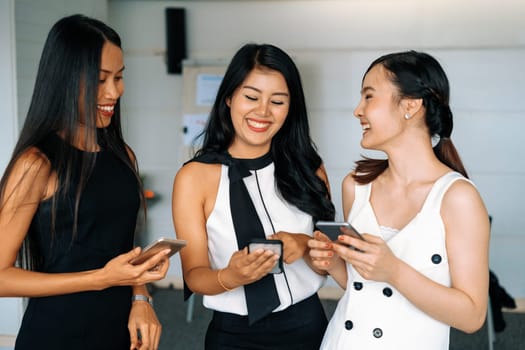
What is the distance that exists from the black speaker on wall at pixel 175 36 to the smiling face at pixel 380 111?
3966 mm

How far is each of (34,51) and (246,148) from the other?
238 centimetres

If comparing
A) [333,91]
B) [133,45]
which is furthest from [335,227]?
[133,45]

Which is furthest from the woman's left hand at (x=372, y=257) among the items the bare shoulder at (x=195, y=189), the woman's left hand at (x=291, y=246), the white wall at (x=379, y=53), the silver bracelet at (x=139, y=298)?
the white wall at (x=379, y=53)

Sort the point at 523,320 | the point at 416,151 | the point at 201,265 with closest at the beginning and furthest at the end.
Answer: the point at 416,151 < the point at 201,265 < the point at 523,320

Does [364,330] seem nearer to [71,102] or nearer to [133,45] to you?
[71,102]

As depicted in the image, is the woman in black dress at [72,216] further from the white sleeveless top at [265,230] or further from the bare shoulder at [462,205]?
the bare shoulder at [462,205]

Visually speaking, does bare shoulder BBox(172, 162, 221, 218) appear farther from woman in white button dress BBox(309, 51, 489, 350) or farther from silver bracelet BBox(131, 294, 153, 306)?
woman in white button dress BBox(309, 51, 489, 350)

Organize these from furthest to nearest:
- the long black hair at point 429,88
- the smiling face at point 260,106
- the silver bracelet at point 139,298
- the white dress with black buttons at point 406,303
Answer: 1. the smiling face at point 260,106
2. the silver bracelet at point 139,298
3. the long black hair at point 429,88
4. the white dress with black buttons at point 406,303

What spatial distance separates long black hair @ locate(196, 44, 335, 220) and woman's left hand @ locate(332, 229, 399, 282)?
1.66 ft

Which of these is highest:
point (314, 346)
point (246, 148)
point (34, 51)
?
point (34, 51)

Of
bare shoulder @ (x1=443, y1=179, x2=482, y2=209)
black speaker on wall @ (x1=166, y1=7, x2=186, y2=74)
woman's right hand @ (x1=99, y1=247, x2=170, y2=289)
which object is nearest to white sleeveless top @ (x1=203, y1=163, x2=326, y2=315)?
woman's right hand @ (x1=99, y1=247, x2=170, y2=289)

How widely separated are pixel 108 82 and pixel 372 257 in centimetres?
93

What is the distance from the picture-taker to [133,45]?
5613 millimetres

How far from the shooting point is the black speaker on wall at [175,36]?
5.39m
